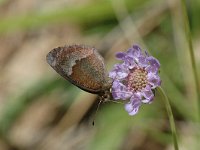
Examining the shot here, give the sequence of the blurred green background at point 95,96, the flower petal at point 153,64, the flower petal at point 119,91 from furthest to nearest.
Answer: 1. the blurred green background at point 95,96
2. the flower petal at point 119,91
3. the flower petal at point 153,64

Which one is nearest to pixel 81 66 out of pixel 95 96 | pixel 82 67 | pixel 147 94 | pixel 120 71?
pixel 82 67

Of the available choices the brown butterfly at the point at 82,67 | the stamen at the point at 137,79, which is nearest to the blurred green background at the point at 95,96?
the stamen at the point at 137,79

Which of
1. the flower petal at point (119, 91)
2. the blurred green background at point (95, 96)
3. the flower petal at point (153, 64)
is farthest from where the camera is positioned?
the blurred green background at point (95, 96)

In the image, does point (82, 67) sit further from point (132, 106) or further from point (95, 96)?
point (95, 96)

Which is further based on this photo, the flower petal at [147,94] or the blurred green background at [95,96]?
the blurred green background at [95,96]

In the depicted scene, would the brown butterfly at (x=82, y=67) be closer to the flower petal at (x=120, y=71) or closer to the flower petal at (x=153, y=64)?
the flower petal at (x=120, y=71)

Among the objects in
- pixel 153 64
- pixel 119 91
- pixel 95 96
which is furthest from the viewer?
pixel 95 96

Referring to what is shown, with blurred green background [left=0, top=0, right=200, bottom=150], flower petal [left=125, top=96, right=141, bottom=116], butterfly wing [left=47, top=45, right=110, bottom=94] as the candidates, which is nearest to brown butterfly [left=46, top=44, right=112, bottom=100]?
butterfly wing [left=47, top=45, right=110, bottom=94]
